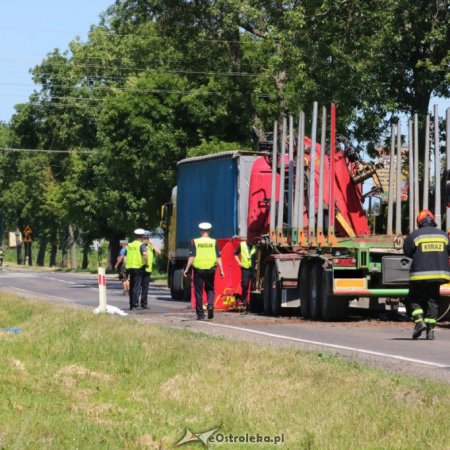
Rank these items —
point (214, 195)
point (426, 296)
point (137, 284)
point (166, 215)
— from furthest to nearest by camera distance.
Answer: point (166, 215)
point (214, 195)
point (137, 284)
point (426, 296)

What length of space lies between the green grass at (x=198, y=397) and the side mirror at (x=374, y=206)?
9735mm

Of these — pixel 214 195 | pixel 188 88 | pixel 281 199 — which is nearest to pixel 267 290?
pixel 281 199

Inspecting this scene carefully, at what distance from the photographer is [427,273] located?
18.0 m

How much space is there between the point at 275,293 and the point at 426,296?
803cm

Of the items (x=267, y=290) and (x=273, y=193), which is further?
(x=267, y=290)

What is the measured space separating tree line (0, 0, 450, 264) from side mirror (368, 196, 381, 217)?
978 cm

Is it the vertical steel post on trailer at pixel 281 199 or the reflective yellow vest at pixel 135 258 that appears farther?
the reflective yellow vest at pixel 135 258

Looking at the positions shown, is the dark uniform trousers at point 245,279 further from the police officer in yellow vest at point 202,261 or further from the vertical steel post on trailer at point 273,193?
the police officer in yellow vest at point 202,261

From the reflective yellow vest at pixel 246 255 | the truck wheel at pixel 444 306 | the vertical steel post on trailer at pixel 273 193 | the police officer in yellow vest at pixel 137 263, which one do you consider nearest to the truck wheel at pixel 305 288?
the vertical steel post on trailer at pixel 273 193

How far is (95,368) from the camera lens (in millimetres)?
13758

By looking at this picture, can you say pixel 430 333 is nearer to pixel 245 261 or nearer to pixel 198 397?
pixel 198 397

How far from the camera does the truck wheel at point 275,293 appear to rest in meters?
25.8

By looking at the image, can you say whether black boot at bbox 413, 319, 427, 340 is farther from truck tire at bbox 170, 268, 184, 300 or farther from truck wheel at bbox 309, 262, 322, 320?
truck tire at bbox 170, 268, 184, 300

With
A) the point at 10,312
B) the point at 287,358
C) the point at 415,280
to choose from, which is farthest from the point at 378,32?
the point at 287,358
